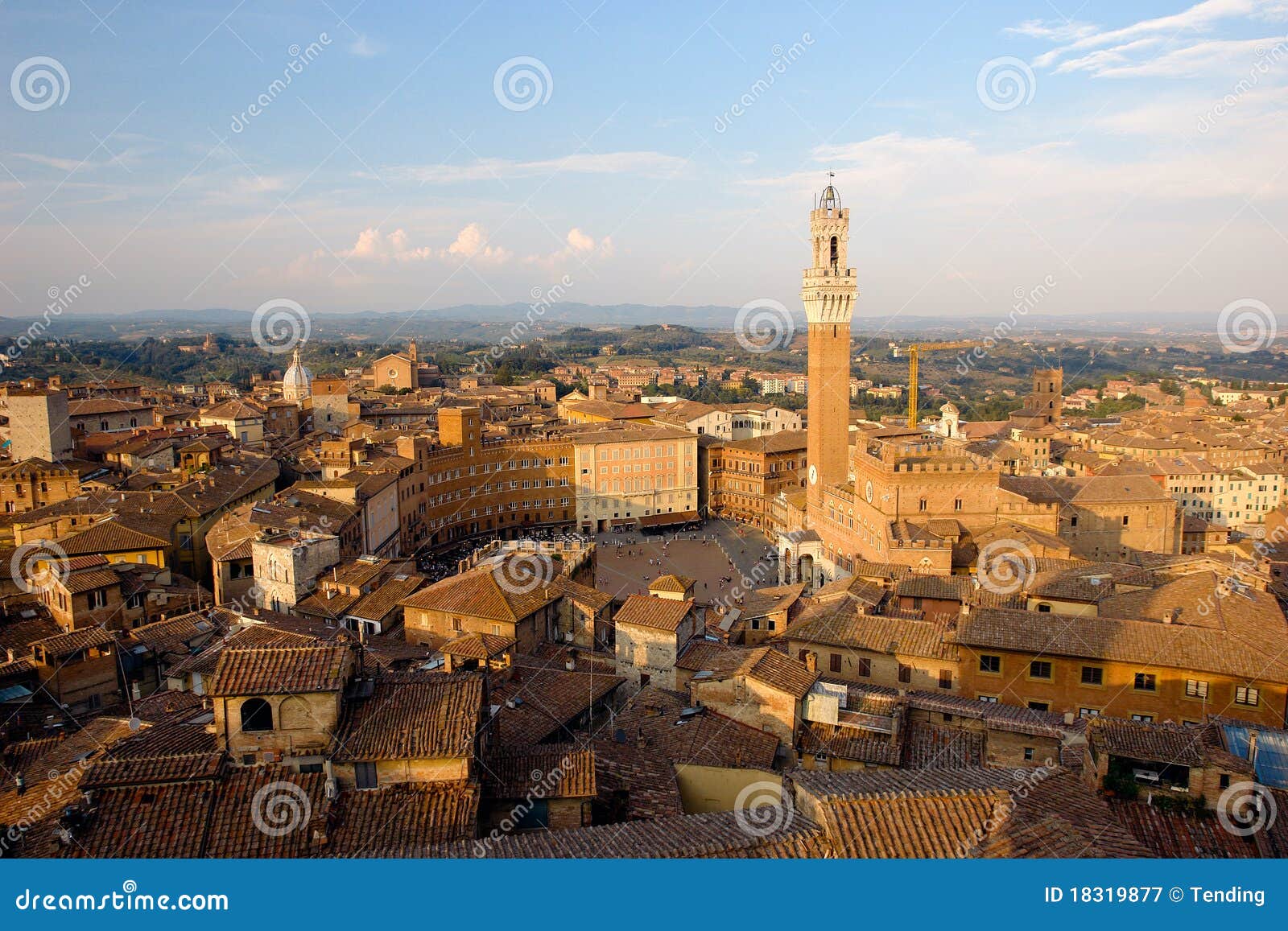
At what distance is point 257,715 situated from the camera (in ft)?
32.1

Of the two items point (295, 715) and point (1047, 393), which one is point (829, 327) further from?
point (1047, 393)

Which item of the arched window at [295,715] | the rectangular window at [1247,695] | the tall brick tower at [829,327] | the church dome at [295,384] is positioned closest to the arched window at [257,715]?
the arched window at [295,715]

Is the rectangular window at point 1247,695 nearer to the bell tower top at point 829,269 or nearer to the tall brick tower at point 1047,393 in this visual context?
the bell tower top at point 829,269

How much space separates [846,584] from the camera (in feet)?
76.9

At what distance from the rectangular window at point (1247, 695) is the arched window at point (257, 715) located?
15311 millimetres

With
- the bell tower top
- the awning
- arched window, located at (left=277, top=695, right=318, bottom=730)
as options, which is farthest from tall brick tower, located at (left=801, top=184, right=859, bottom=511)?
arched window, located at (left=277, top=695, right=318, bottom=730)

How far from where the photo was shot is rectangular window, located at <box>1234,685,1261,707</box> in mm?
14914

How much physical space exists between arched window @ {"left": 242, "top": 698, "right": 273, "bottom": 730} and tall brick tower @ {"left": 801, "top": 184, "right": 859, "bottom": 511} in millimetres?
35824

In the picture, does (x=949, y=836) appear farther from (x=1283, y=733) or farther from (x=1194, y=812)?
(x=1283, y=733)

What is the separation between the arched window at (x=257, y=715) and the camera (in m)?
9.73

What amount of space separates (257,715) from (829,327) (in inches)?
1507

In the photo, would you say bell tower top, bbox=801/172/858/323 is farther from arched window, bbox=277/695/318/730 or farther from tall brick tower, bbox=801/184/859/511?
arched window, bbox=277/695/318/730

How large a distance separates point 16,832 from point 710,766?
780 cm

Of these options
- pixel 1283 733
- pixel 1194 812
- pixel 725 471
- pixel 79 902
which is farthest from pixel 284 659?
pixel 725 471
